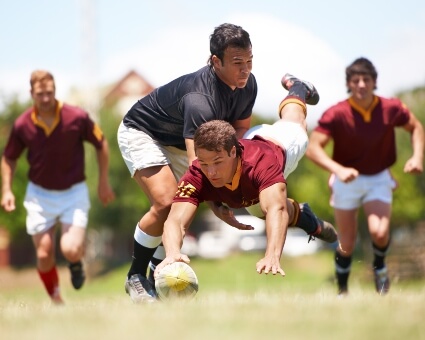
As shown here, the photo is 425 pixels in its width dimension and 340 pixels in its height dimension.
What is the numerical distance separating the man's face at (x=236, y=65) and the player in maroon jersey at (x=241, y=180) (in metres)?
0.50

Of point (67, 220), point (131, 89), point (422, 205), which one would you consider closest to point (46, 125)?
point (67, 220)

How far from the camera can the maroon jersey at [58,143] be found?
1094 cm

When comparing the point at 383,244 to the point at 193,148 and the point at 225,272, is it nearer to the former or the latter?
the point at 193,148

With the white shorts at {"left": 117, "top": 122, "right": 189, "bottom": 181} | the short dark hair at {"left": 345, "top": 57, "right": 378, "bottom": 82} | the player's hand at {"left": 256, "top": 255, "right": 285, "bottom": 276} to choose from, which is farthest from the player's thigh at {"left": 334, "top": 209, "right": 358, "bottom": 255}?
the player's hand at {"left": 256, "top": 255, "right": 285, "bottom": 276}

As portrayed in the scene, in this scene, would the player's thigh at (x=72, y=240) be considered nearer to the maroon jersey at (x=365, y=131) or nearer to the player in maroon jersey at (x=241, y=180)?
the maroon jersey at (x=365, y=131)

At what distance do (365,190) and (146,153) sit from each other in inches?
137

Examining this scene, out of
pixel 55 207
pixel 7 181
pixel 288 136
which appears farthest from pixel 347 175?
pixel 7 181

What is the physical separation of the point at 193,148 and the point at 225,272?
139ft

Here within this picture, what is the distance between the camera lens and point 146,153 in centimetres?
832

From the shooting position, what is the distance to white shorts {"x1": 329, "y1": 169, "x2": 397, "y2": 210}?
1078 cm

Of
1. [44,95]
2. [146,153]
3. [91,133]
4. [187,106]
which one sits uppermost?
[187,106]

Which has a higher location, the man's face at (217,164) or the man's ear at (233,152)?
the man's ear at (233,152)

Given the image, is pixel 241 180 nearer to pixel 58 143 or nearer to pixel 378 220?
pixel 378 220

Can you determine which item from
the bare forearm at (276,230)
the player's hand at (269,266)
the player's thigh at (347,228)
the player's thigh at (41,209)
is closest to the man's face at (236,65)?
the bare forearm at (276,230)
